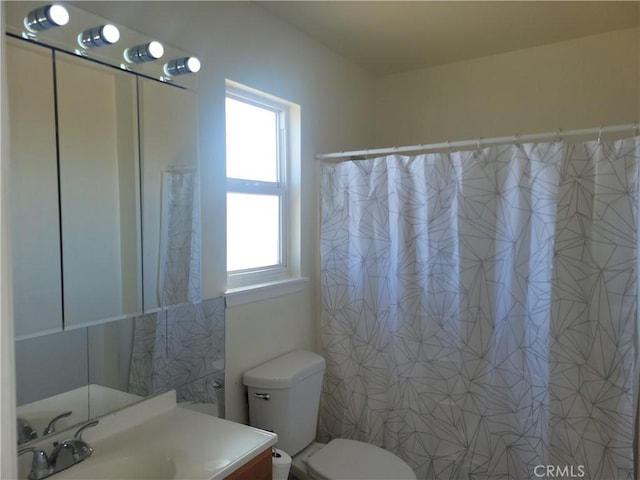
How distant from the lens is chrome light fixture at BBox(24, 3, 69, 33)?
3.95 ft

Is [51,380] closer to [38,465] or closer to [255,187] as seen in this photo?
[38,465]

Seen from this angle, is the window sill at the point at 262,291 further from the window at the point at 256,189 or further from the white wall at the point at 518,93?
the white wall at the point at 518,93

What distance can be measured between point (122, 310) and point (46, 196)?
1.46ft

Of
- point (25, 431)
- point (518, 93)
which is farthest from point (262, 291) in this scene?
point (518, 93)

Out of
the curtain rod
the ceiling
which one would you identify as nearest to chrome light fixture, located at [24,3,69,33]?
the ceiling

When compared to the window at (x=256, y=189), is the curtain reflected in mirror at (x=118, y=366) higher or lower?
lower

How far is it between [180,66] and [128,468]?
138 centimetres

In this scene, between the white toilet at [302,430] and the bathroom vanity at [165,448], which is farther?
the white toilet at [302,430]

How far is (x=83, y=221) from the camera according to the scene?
1354 mm

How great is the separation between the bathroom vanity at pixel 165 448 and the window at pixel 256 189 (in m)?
0.70

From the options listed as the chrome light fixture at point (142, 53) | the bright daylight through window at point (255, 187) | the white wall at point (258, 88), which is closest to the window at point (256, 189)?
the bright daylight through window at point (255, 187)

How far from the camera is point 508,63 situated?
271 centimetres

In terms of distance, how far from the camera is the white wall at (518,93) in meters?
2.42

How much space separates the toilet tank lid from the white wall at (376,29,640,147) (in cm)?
171
